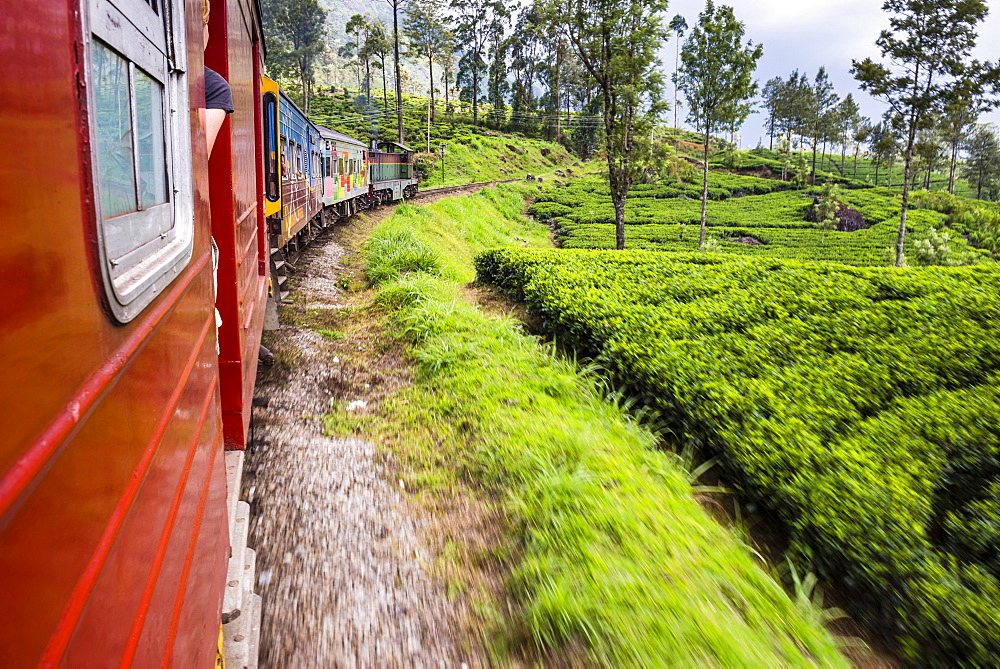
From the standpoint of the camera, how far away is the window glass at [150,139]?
49.7 inches

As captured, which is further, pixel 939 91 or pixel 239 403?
pixel 939 91

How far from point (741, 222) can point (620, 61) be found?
64.0 ft

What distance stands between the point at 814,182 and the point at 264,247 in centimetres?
5470

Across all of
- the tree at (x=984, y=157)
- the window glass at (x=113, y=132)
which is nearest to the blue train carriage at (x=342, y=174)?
the window glass at (x=113, y=132)

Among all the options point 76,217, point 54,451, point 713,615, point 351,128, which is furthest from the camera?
point 351,128

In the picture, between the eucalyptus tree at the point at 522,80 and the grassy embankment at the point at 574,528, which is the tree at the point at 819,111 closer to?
the eucalyptus tree at the point at 522,80

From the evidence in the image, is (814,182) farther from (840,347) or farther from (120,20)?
(120,20)

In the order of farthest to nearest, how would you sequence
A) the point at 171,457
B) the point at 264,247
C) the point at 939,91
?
the point at 939,91 < the point at 264,247 < the point at 171,457

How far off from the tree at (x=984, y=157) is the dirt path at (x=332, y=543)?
232ft

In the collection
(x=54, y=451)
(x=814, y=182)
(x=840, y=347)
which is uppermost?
(x=814, y=182)

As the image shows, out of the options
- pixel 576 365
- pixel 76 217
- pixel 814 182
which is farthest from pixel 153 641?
pixel 814 182

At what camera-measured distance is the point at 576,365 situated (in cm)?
665

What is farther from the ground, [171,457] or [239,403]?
[171,457]

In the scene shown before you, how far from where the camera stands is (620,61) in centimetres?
1658
